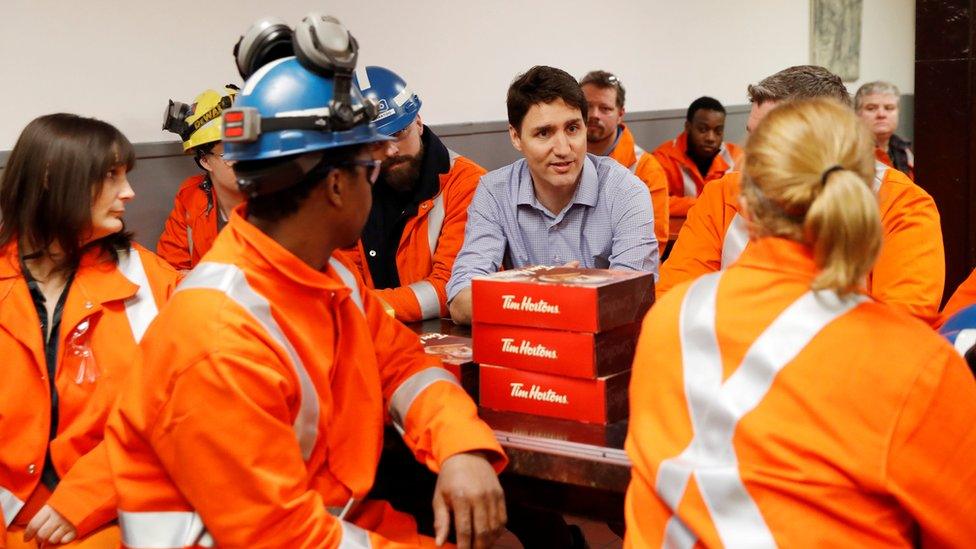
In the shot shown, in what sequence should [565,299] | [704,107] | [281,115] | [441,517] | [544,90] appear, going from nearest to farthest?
[281,115]
[441,517]
[565,299]
[544,90]
[704,107]

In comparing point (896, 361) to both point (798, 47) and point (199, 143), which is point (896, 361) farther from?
point (798, 47)

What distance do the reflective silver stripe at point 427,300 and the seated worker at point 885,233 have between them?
0.70 m

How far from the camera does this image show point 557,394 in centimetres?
209

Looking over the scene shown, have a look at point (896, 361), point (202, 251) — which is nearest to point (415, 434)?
point (896, 361)

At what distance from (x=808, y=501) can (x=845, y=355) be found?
21 centimetres

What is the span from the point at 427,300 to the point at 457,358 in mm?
872

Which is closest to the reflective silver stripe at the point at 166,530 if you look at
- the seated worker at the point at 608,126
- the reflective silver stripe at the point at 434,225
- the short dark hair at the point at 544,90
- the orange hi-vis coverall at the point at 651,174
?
the short dark hair at the point at 544,90

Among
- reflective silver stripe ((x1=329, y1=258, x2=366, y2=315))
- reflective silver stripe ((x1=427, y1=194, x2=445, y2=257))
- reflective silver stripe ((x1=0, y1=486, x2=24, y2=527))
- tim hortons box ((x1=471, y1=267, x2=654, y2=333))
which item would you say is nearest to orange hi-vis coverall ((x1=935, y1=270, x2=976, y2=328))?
tim hortons box ((x1=471, y1=267, x2=654, y2=333))

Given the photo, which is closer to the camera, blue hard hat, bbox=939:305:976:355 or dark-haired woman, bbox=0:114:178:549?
blue hard hat, bbox=939:305:976:355

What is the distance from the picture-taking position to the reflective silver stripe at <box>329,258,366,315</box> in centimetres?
210

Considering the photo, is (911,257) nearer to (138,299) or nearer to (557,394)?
(557,394)

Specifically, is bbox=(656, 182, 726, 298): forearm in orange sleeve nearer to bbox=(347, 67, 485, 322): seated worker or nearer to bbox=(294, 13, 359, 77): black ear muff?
bbox=(347, 67, 485, 322): seated worker

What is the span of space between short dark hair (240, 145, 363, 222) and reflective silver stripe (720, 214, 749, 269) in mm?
1254

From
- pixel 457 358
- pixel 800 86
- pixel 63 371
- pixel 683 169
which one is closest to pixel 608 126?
pixel 683 169
